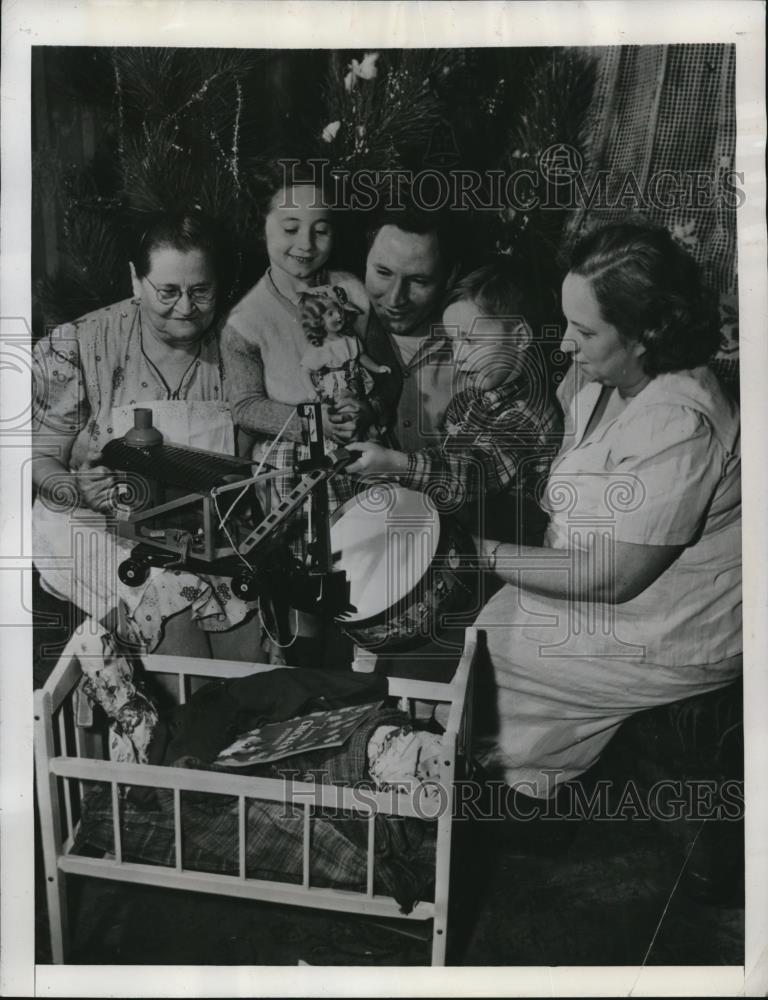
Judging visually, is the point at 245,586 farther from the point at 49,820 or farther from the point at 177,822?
the point at 49,820

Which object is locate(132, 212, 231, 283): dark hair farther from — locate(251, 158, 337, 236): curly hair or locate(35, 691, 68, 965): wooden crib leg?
locate(35, 691, 68, 965): wooden crib leg

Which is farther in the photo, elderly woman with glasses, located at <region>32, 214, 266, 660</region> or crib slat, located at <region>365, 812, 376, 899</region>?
elderly woman with glasses, located at <region>32, 214, 266, 660</region>

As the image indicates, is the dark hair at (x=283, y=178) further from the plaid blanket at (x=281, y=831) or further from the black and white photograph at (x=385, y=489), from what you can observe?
the plaid blanket at (x=281, y=831)

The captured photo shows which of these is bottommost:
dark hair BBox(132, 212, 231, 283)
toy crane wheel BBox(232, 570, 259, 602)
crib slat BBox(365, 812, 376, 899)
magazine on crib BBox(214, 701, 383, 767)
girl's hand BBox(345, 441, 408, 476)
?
crib slat BBox(365, 812, 376, 899)

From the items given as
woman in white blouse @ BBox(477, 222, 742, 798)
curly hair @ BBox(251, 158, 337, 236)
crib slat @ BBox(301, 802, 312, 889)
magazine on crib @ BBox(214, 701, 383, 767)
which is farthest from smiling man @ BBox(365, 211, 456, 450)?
crib slat @ BBox(301, 802, 312, 889)

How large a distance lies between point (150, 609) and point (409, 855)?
72 cm

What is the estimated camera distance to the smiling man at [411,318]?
196cm

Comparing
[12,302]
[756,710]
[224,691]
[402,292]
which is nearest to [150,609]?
[224,691]

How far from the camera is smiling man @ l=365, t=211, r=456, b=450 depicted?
1.96 meters

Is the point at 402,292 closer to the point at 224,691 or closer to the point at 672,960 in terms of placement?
the point at 224,691

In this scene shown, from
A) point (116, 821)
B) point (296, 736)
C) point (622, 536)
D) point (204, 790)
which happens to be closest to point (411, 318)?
point (622, 536)

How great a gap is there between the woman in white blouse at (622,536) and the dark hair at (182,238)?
0.71 meters

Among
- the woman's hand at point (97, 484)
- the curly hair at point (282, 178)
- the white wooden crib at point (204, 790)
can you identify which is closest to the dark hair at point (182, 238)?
the curly hair at point (282, 178)

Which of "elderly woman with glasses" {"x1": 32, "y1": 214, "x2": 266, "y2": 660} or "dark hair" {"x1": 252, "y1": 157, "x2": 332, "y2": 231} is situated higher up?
"dark hair" {"x1": 252, "y1": 157, "x2": 332, "y2": 231}
